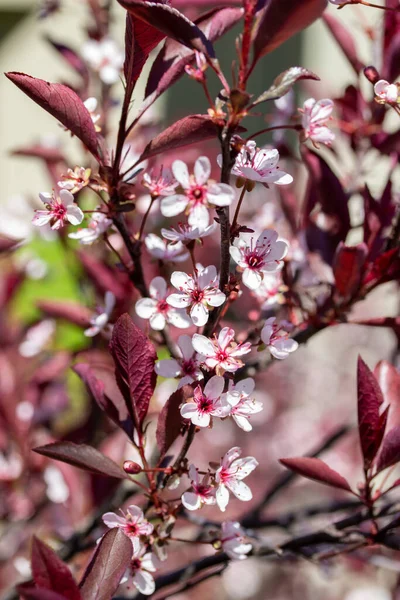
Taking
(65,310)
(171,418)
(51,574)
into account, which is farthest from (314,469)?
(65,310)

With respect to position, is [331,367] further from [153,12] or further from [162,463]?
[153,12]

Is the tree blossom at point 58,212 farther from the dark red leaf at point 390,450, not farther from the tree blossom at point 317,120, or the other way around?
the dark red leaf at point 390,450

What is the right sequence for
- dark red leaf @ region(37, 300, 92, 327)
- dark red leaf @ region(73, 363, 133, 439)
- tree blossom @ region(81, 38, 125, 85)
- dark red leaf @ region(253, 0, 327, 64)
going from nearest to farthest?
dark red leaf @ region(253, 0, 327, 64)
dark red leaf @ region(73, 363, 133, 439)
tree blossom @ region(81, 38, 125, 85)
dark red leaf @ region(37, 300, 92, 327)

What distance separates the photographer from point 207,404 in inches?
24.6

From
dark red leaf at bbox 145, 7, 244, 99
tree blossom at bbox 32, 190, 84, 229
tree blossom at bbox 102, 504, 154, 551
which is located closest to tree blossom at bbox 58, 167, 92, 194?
tree blossom at bbox 32, 190, 84, 229

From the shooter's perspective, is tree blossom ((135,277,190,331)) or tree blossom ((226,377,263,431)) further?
tree blossom ((135,277,190,331))

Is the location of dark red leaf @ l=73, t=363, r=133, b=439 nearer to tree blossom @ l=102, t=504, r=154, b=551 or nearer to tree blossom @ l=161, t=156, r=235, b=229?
tree blossom @ l=102, t=504, r=154, b=551

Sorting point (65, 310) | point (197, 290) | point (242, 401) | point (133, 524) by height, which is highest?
point (197, 290)

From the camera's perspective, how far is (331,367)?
10.1ft

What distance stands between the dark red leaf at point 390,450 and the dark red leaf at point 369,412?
0.05 feet

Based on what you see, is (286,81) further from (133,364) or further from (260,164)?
(133,364)

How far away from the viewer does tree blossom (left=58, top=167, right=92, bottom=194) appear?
0.67 metres

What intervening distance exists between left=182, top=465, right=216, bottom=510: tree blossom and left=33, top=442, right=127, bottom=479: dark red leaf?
9 cm

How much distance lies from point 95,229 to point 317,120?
0.28m
